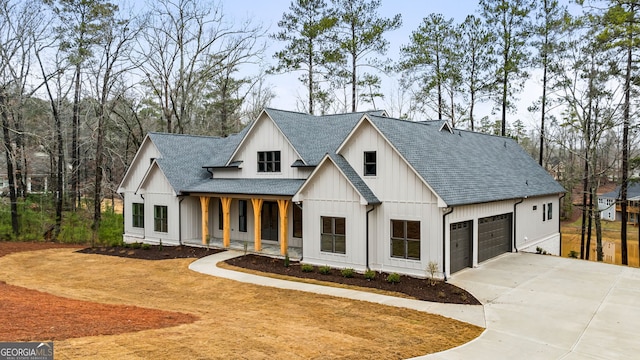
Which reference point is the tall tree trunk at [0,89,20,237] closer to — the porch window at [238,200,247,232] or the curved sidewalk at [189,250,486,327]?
the porch window at [238,200,247,232]

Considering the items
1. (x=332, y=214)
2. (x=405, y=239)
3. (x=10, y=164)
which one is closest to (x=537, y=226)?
(x=405, y=239)

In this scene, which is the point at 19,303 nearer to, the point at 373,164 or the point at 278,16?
the point at 373,164

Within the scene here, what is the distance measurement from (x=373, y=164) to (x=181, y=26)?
74.2ft

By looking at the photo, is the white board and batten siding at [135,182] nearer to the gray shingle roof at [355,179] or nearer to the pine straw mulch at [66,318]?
the pine straw mulch at [66,318]

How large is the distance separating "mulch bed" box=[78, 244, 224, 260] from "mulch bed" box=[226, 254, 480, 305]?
2.59 meters

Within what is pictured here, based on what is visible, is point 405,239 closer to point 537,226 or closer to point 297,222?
point 297,222

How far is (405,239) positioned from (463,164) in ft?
15.4

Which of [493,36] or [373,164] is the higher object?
[493,36]

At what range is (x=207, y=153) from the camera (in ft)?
83.3

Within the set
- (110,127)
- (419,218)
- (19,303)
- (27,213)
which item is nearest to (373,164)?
(419,218)

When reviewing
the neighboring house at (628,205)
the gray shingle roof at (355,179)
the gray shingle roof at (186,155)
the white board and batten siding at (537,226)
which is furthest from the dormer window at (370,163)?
the neighboring house at (628,205)

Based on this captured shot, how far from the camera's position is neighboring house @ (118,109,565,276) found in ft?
50.0

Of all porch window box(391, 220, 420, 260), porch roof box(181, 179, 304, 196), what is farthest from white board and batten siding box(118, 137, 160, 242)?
porch window box(391, 220, 420, 260)

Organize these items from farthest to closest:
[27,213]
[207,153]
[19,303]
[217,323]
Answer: [27,213] < [207,153] < [19,303] < [217,323]
